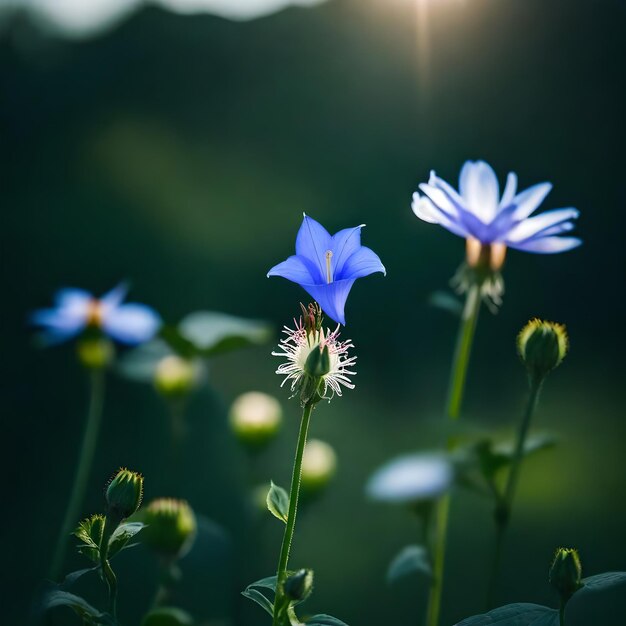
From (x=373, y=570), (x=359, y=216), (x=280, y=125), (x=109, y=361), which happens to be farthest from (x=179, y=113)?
(x=373, y=570)

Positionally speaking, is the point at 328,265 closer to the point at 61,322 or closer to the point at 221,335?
the point at 221,335

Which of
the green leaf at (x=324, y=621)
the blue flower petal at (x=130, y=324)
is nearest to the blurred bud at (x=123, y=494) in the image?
the green leaf at (x=324, y=621)

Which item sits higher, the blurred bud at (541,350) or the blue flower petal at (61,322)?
the blurred bud at (541,350)

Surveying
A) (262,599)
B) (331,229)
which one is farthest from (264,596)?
(331,229)

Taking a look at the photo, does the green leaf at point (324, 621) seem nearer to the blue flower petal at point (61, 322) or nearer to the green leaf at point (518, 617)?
the green leaf at point (518, 617)

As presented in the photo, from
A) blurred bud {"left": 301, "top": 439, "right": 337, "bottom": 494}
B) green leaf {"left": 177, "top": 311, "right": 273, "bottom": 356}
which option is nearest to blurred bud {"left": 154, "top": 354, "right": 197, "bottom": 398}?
green leaf {"left": 177, "top": 311, "right": 273, "bottom": 356}

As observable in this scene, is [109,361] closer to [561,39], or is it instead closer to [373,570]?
[373,570]
